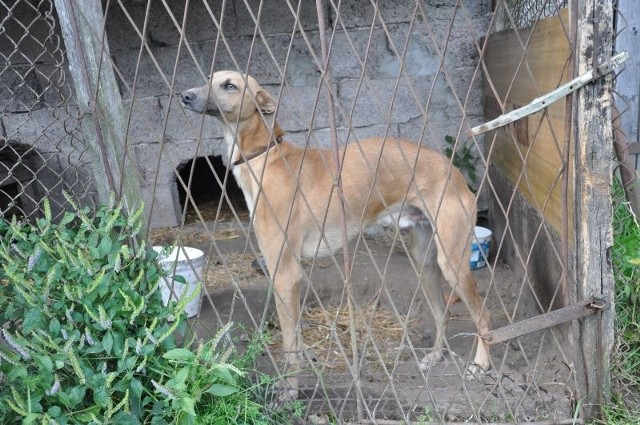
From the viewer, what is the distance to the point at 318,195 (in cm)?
348

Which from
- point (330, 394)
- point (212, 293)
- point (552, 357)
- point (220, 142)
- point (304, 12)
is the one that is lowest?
point (330, 394)

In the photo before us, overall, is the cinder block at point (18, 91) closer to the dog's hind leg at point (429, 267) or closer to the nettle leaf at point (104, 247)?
the nettle leaf at point (104, 247)

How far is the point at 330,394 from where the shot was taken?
2.84 metres

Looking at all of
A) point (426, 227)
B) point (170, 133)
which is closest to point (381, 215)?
point (426, 227)

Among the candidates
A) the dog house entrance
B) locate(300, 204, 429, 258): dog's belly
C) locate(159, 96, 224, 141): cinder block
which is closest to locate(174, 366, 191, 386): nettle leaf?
locate(300, 204, 429, 258): dog's belly

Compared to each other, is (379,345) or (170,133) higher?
(170,133)

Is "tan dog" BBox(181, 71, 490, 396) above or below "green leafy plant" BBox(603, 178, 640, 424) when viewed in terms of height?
above

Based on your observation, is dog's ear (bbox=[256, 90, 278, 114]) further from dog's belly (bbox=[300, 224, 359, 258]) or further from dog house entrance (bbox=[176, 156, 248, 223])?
dog house entrance (bbox=[176, 156, 248, 223])

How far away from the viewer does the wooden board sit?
97.4 inches

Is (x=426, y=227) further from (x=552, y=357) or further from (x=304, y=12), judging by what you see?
(x=304, y=12)

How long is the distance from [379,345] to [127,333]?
1751 millimetres

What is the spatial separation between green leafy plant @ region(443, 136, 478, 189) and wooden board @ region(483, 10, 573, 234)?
385 millimetres

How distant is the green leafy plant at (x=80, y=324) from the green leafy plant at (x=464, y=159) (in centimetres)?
317

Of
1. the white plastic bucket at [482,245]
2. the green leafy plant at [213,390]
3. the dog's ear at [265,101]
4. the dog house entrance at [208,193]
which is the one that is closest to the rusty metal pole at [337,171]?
the green leafy plant at [213,390]
